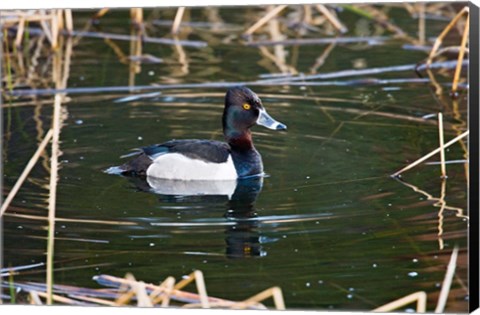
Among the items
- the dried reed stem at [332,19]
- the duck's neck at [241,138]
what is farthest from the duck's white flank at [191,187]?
the dried reed stem at [332,19]

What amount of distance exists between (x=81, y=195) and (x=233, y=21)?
626cm

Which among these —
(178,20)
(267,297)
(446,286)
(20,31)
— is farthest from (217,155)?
(178,20)

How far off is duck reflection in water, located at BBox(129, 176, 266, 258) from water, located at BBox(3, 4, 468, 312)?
17mm

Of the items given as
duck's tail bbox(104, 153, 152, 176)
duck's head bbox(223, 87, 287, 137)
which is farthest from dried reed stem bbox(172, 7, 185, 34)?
duck's tail bbox(104, 153, 152, 176)

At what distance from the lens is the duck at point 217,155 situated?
28.4ft

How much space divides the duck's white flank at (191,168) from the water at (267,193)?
0.11m

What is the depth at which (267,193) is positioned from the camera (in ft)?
26.8

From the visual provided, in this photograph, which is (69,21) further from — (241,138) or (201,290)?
(201,290)

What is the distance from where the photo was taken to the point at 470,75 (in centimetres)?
591

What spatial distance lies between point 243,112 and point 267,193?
0.91 meters

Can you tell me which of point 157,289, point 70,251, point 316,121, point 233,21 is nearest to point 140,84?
point 316,121

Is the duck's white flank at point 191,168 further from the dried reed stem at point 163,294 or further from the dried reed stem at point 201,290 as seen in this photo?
the dried reed stem at point 201,290

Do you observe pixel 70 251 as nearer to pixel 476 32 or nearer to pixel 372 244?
pixel 372 244

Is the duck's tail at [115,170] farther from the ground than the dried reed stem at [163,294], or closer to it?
farther from the ground
